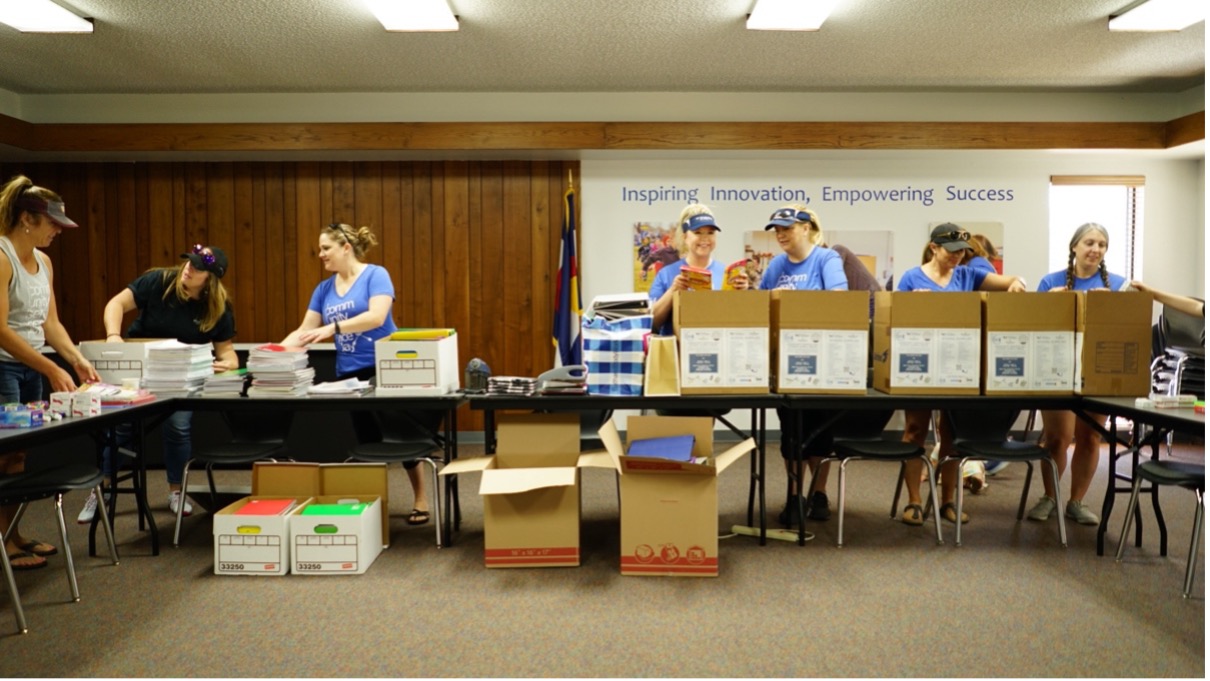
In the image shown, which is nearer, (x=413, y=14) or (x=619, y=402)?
(x=619, y=402)

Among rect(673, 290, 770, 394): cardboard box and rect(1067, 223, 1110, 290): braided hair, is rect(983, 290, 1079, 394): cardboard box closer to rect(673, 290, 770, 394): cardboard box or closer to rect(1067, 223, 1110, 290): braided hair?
rect(1067, 223, 1110, 290): braided hair

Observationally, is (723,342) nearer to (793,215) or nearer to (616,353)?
(616,353)

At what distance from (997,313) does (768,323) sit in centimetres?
105

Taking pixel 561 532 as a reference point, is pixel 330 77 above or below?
above

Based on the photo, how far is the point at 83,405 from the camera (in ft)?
10.0

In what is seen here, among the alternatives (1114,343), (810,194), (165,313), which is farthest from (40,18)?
(1114,343)

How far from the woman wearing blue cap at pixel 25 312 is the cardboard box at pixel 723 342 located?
2.56 meters

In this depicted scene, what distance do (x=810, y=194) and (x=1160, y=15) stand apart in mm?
2592

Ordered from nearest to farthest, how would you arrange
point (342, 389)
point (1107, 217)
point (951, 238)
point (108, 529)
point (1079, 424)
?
point (108, 529), point (342, 389), point (951, 238), point (1079, 424), point (1107, 217)

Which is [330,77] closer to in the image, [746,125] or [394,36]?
[394,36]

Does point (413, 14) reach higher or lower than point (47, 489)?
higher

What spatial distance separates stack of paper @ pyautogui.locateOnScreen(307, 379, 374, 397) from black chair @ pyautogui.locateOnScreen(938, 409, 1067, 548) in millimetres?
2812

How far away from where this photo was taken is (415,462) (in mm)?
3918

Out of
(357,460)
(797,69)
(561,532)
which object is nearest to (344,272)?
(357,460)
